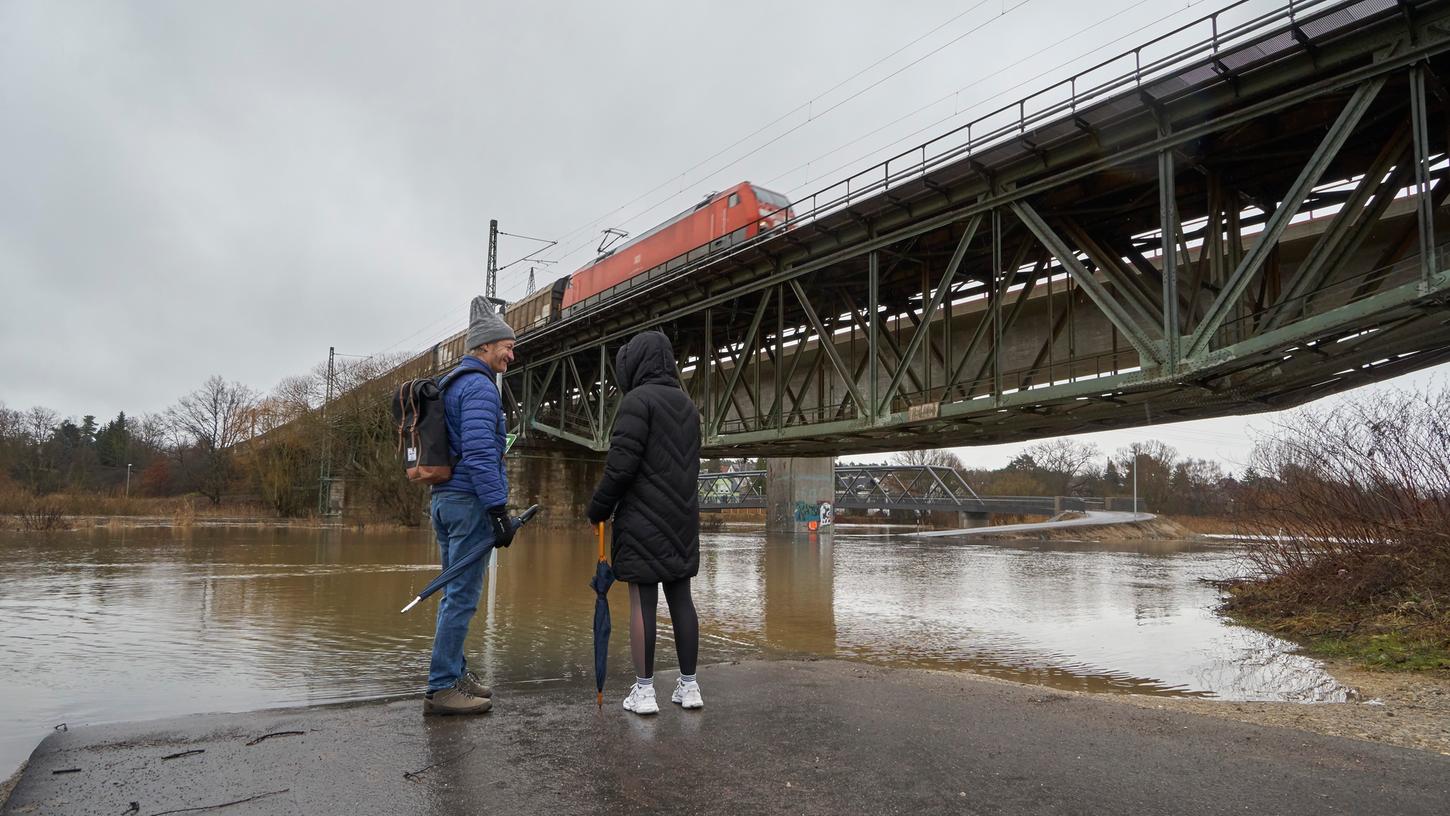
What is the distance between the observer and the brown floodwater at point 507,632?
5.52m

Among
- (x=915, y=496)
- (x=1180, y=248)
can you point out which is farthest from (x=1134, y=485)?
(x=1180, y=248)

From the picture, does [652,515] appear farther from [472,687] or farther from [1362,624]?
[1362,624]

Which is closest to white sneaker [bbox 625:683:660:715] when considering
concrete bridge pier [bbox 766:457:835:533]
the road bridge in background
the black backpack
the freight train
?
the black backpack

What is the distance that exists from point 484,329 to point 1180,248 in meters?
12.7

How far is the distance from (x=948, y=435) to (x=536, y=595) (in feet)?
33.6

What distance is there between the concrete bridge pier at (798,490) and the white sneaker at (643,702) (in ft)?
120

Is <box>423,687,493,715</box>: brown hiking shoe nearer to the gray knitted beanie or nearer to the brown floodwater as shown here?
the brown floodwater

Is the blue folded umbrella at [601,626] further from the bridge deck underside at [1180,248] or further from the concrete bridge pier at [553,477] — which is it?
the concrete bridge pier at [553,477]

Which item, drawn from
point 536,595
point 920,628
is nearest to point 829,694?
point 920,628

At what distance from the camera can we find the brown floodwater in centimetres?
552

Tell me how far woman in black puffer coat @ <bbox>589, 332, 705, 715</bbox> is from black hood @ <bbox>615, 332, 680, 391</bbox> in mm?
142

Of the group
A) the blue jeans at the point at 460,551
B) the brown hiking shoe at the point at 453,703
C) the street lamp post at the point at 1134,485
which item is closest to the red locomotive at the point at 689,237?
→ the blue jeans at the point at 460,551

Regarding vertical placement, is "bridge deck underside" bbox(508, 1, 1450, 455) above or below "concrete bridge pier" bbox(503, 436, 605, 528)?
above

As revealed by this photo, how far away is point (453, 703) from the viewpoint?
4051 mm
